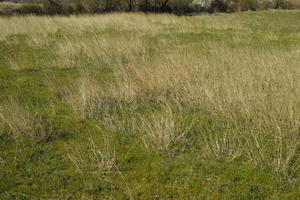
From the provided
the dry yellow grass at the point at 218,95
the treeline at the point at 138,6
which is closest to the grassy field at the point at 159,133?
the dry yellow grass at the point at 218,95

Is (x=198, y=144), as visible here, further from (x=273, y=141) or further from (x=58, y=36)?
(x=58, y=36)

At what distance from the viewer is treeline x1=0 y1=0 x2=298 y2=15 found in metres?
26.1

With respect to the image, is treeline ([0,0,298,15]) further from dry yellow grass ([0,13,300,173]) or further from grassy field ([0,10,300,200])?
grassy field ([0,10,300,200])

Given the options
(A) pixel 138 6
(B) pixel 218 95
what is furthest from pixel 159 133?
(A) pixel 138 6

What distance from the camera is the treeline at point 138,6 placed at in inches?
1027

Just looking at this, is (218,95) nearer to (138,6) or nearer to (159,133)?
(159,133)

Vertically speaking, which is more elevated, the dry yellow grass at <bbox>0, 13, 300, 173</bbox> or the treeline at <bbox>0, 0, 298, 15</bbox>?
the treeline at <bbox>0, 0, 298, 15</bbox>

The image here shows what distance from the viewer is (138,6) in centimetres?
2955

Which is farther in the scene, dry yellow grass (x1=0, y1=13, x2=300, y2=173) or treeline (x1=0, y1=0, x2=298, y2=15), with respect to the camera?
treeline (x1=0, y1=0, x2=298, y2=15)

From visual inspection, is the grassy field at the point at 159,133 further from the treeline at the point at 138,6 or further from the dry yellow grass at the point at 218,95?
the treeline at the point at 138,6

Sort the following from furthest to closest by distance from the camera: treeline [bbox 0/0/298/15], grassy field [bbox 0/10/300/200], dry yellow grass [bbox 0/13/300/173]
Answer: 1. treeline [bbox 0/0/298/15]
2. dry yellow grass [bbox 0/13/300/173]
3. grassy field [bbox 0/10/300/200]

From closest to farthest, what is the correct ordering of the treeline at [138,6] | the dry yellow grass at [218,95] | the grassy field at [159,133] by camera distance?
the grassy field at [159,133] → the dry yellow grass at [218,95] → the treeline at [138,6]

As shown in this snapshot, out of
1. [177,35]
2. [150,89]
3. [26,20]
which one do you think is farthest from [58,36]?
[150,89]

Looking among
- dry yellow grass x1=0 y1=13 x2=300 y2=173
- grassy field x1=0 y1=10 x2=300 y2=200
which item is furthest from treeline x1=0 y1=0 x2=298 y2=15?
grassy field x1=0 y1=10 x2=300 y2=200
